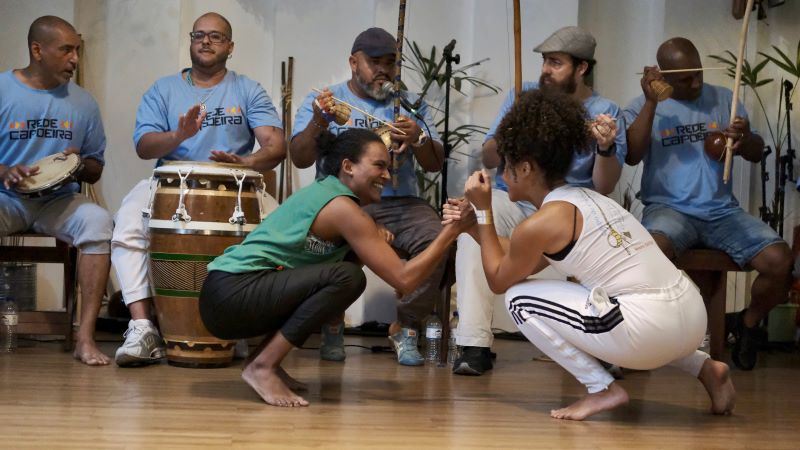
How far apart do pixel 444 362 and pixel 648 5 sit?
2.96 metres

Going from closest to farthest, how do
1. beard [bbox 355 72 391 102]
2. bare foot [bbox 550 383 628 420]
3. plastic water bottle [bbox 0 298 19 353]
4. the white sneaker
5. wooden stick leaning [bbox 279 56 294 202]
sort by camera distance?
1. bare foot [bbox 550 383 628 420]
2. the white sneaker
3. plastic water bottle [bbox 0 298 19 353]
4. beard [bbox 355 72 391 102]
5. wooden stick leaning [bbox 279 56 294 202]

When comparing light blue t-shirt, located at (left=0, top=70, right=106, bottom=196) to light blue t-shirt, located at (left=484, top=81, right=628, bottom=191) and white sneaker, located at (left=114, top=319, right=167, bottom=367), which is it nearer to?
white sneaker, located at (left=114, top=319, right=167, bottom=367)

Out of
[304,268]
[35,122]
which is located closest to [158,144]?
[35,122]

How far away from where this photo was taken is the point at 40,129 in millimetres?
4824

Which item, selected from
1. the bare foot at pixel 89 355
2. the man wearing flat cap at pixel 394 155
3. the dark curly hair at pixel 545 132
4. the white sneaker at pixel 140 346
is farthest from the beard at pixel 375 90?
the bare foot at pixel 89 355

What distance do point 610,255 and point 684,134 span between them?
6.24ft

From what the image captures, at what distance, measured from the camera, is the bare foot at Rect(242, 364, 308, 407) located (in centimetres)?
357

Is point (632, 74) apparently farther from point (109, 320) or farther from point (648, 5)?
point (109, 320)

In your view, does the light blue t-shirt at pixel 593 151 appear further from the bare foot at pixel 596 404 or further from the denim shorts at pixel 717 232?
the bare foot at pixel 596 404

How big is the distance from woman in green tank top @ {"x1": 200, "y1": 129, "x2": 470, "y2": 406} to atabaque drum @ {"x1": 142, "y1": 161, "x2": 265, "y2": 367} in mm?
549

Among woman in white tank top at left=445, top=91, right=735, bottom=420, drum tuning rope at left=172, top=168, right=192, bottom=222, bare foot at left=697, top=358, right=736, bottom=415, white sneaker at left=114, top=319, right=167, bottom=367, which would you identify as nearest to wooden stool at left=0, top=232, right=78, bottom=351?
white sneaker at left=114, top=319, right=167, bottom=367

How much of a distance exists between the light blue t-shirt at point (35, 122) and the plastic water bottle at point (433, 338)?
1.76 m

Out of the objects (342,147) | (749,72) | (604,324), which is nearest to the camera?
(604,324)

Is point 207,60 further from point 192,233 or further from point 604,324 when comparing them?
point 604,324
